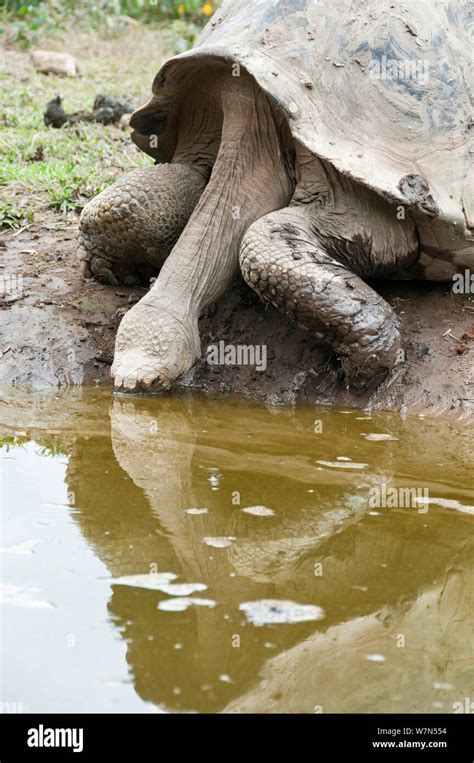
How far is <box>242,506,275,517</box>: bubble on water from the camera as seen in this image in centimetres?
332

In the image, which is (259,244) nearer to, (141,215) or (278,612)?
(141,215)

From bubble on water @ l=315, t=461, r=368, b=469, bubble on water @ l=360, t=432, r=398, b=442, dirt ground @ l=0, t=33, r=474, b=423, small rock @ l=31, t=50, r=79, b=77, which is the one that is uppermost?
small rock @ l=31, t=50, r=79, b=77

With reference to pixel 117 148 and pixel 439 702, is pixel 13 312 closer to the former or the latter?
pixel 117 148

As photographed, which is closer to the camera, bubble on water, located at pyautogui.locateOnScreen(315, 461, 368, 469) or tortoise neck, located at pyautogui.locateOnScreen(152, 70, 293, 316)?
bubble on water, located at pyautogui.locateOnScreen(315, 461, 368, 469)

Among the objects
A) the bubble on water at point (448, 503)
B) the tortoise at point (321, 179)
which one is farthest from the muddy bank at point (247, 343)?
the bubble on water at point (448, 503)

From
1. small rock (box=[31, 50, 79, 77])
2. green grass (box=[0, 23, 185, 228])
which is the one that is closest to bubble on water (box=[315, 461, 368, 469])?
green grass (box=[0, 23, 185, 228])

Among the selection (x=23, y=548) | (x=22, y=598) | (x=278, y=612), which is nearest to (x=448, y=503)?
(x=278, y=612)

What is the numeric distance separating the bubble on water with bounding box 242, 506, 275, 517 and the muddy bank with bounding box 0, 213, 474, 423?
1667mm

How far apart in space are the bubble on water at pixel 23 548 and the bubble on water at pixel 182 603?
1.56 feet

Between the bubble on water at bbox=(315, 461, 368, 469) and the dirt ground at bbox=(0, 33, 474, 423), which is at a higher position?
the dirt ground at bbox=(0, 33, 474, 423)

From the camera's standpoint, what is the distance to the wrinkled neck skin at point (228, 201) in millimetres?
5074

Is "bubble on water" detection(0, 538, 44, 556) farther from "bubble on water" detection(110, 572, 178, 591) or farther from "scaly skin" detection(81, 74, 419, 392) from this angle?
"scaly skin" detection(81, 74, 419, 392)

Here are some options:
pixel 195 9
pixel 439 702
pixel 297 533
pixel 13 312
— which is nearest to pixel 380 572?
pixel 297 533

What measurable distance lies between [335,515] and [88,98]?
23.3ft
